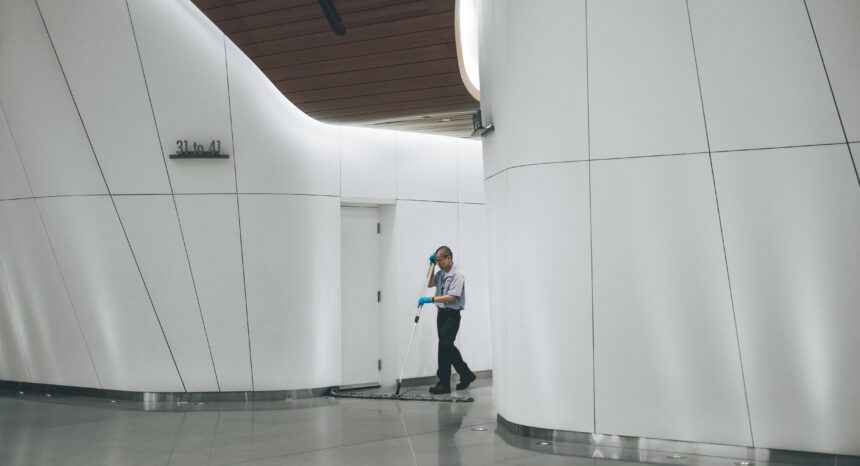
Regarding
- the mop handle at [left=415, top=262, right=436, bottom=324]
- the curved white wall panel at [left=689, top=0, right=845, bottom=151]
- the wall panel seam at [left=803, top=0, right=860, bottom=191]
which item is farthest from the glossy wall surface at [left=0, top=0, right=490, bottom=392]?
the wall panel seam at [left=803, top=0, right=860, bottom=191]

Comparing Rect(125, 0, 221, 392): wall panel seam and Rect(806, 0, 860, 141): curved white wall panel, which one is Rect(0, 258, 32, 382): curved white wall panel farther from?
Rect(806, 0, 860, 141): curved white wall panel

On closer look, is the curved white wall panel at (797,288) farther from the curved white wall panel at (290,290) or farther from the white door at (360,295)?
the white door at (360,295)

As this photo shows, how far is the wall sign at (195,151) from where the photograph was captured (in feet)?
34.1

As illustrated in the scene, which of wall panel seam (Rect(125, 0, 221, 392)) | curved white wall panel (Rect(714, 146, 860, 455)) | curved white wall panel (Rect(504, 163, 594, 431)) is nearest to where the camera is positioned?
curved white wall panel (Rect(714, 146, 860, 455))

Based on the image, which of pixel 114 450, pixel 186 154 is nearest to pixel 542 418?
pixel 114 450

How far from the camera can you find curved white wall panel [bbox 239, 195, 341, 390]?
420 inches

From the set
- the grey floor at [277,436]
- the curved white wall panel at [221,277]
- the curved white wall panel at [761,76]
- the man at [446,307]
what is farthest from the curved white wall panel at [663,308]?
the curved white wall panel at [221,277]

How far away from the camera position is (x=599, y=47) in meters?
7.31

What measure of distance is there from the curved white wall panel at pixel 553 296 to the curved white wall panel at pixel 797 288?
1.28 m

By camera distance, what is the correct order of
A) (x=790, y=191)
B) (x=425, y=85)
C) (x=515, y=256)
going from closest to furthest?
1. (x=790, y=191)
2. (x=515, y=256)
3. (x=425, y=85)

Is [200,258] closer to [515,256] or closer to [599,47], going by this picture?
[515,256]

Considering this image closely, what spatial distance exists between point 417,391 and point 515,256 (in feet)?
14.6

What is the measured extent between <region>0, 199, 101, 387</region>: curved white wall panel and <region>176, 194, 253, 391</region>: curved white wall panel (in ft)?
5.94

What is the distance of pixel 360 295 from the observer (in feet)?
39.8
